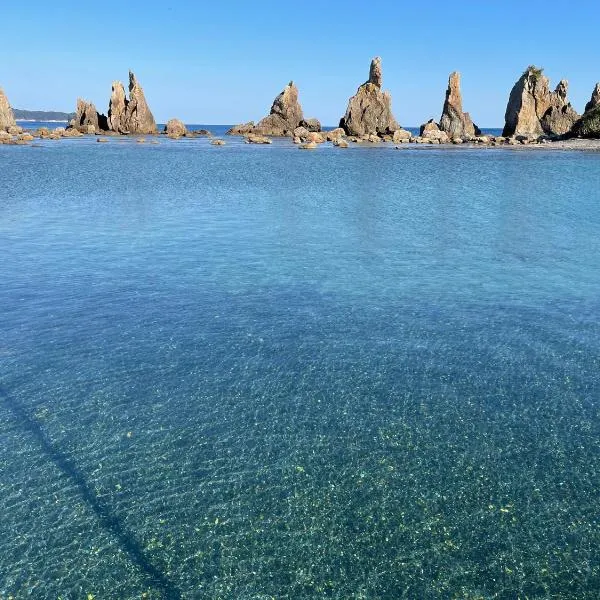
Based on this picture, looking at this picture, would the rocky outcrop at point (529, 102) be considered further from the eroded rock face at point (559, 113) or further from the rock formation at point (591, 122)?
the rock formation at point (591, 122)

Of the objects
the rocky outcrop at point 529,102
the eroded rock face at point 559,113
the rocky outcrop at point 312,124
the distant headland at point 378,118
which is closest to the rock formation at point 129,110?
the distant headland at point 378,118

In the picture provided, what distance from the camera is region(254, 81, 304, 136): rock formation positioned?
190m

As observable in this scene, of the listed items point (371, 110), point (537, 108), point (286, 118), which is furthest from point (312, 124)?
point (537, 108)

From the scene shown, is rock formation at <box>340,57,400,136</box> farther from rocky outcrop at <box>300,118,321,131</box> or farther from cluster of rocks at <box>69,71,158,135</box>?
cluster of rocks at <box>69,71,158,135</box>

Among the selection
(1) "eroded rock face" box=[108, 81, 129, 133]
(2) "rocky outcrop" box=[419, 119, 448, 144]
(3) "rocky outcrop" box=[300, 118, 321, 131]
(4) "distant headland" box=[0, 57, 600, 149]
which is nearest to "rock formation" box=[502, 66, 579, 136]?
(4) "distant headland" box=[0, 57, 600, 149]

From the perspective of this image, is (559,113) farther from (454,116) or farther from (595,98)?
(454,116)

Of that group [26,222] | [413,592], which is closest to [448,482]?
[413,592]

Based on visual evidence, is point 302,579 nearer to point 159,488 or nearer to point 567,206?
point 159,488

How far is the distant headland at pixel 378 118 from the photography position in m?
164

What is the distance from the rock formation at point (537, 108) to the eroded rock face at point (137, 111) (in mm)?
121759

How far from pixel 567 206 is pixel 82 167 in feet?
208

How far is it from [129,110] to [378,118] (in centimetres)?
8386

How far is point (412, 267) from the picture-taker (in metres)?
28.4

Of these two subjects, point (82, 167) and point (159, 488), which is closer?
point (159, 488)
